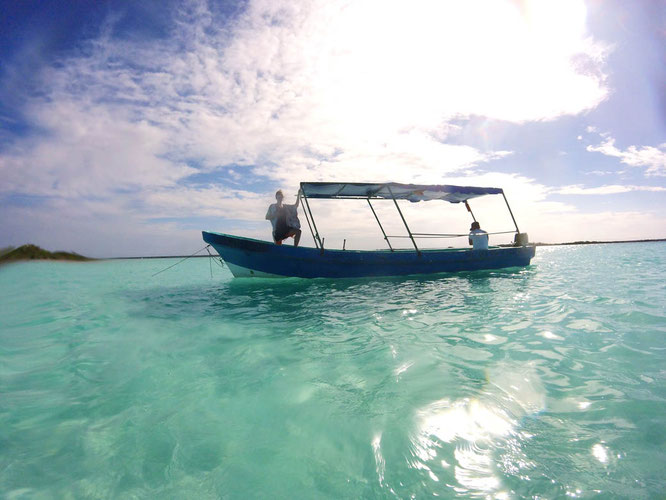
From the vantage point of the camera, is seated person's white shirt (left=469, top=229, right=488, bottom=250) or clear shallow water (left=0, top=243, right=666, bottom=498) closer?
clear shallow water (left=0, top=243, right=666, bottom=498)

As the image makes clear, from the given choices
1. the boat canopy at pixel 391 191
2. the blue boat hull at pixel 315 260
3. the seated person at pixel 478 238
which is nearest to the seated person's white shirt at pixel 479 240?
the seated person at pixel 478 238

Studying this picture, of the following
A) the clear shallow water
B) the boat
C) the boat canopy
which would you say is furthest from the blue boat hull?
the clear shallow water

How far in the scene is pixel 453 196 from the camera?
1531cm

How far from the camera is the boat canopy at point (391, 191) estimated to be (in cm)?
1226

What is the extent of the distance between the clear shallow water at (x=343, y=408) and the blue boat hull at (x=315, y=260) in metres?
5.31

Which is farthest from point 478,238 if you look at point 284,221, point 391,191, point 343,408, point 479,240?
point 343,408

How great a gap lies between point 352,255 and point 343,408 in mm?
9284

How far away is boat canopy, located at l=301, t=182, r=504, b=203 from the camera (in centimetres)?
1226

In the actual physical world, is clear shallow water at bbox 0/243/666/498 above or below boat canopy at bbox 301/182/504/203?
below

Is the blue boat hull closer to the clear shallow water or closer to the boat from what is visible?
the boat

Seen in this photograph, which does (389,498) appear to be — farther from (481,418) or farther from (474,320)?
(474,320)

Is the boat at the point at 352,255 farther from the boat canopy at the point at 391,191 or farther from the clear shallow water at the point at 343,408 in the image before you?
the clear shallow water at the point at 343,408

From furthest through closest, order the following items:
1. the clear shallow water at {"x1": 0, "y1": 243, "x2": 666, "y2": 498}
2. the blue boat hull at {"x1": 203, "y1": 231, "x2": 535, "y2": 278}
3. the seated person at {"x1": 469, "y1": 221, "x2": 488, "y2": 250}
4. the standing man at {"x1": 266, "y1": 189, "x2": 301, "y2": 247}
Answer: the seated person at {"x1": 469, "y1": 221, "x2": 488, "y2": 250} → the standing man at {"x1": 266, "y1": 189, "x2": 301, "y2": 247} → the blue boat hull at {"x1": 203, "y1": 231, "x2": 535, "y2": 278} → the clear shallow water at {"x1": 0, "y1": 243, "x2": 666, "y2": 498}

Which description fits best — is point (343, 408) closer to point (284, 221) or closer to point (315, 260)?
point (315, 260)
